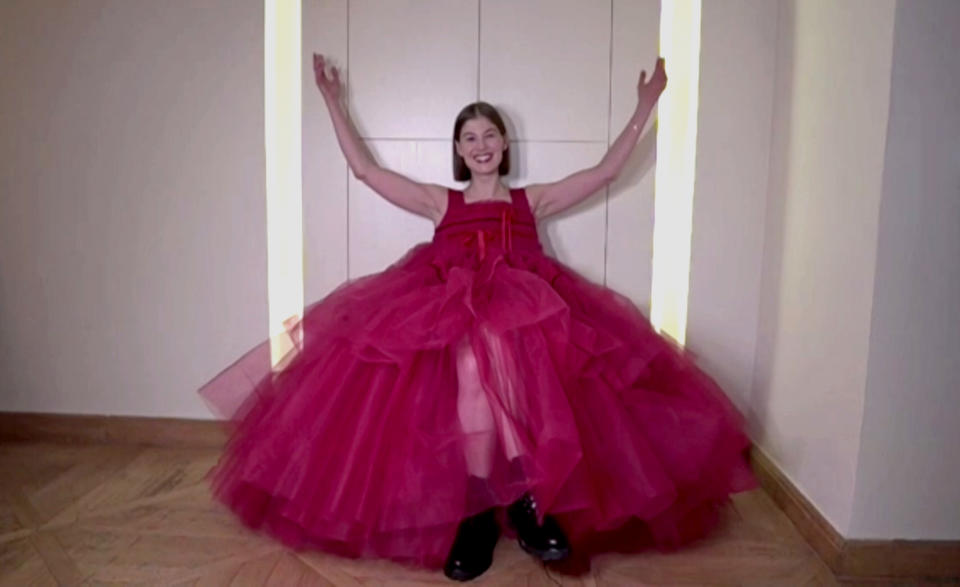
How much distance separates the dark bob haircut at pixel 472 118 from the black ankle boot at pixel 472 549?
2.99 feet

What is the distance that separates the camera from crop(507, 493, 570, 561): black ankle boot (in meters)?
1.24

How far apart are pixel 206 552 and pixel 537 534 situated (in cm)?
71

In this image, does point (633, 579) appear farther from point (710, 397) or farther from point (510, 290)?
point (510, 290)

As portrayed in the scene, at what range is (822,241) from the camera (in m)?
1.45

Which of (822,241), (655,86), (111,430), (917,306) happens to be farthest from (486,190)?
(111,430)

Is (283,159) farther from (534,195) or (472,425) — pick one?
(472,425)

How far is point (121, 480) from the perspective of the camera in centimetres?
174

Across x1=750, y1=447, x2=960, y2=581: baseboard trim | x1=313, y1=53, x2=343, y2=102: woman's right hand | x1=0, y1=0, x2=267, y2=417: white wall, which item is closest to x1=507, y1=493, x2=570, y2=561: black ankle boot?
x1=750, y1=447, x2=960, y2=581: baseboard trim

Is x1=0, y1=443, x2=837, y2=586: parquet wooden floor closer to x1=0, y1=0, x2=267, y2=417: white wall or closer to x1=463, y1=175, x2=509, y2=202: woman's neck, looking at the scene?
x1=0, y1=0, x2=267, y2=417: white wall

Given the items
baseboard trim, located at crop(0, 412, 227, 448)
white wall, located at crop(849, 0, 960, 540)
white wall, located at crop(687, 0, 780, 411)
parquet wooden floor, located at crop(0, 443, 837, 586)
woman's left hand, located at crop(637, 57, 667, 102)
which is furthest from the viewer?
baseboard trim, located at crop(0, 412, 227, 448)

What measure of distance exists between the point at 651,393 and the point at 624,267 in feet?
1.83

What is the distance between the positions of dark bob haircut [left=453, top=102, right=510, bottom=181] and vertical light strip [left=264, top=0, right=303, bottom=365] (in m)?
0.49

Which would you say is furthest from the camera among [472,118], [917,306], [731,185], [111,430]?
[111,430]

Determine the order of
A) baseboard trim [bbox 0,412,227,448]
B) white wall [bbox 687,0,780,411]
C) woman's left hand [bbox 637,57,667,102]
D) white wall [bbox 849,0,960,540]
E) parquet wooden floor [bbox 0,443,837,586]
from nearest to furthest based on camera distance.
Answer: white wall [bbox 849,0,960,540] → parquet wooden floor [bbox 0,443,837,586] → woman's left hand [bbox 637,57,667,102] → white wall [bbox 687,0,780,411] → baseboard trim [bbox 0,412,227,448]
